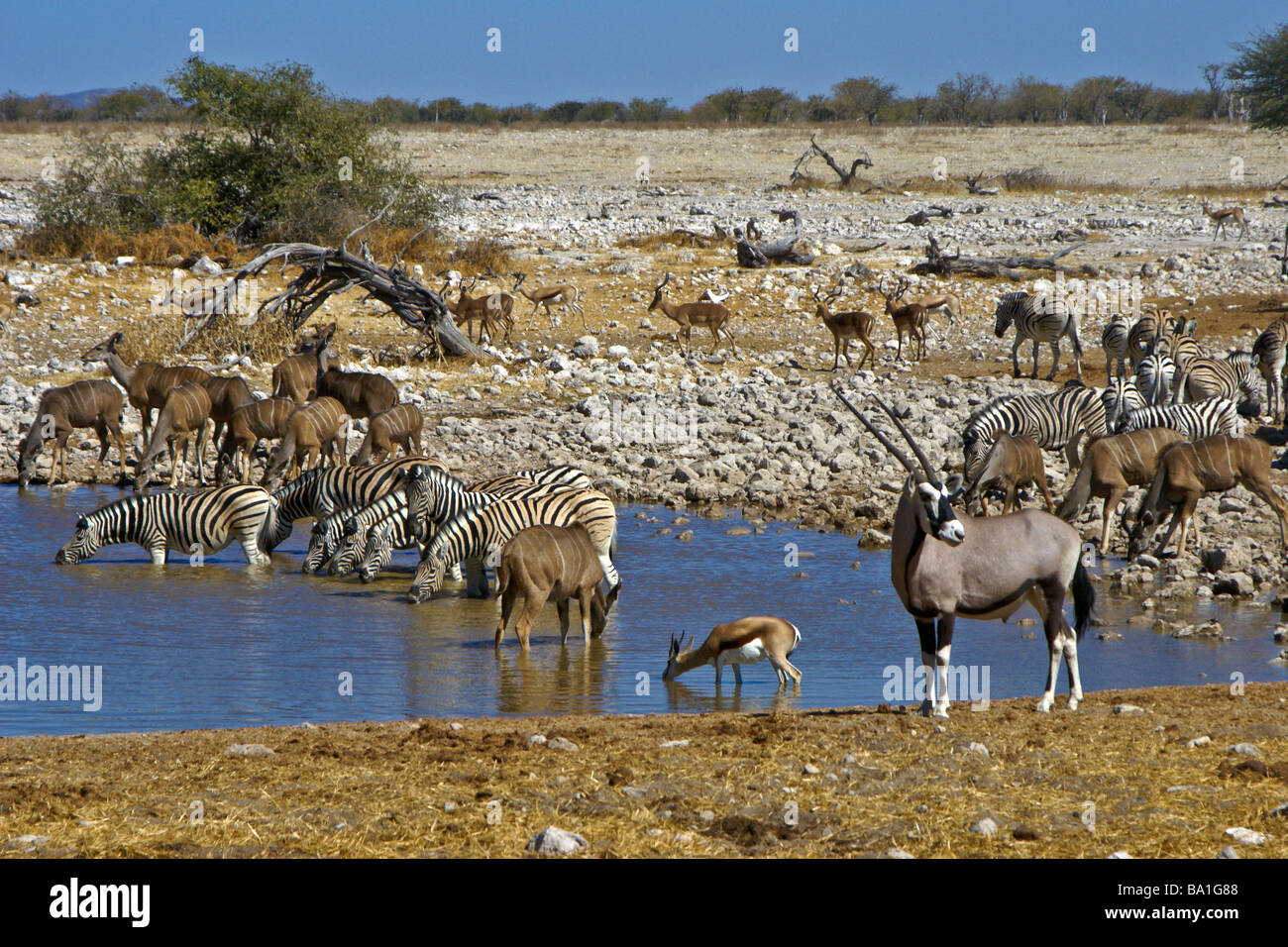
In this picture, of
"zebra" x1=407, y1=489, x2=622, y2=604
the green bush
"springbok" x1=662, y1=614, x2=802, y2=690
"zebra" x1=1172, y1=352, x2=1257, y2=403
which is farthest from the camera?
the green bush

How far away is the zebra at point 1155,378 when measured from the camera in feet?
56.0

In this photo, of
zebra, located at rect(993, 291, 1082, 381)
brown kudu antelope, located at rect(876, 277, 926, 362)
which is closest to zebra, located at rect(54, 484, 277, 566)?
brown kudu antelope, located at rect(876, 277, 926, 362)

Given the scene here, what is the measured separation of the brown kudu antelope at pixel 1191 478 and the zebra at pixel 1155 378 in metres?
4.91

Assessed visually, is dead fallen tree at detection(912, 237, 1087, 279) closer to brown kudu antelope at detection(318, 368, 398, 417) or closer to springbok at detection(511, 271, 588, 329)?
springbok at detection(511, 271, 588, 329)

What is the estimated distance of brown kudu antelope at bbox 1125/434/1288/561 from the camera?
1202 centimetres

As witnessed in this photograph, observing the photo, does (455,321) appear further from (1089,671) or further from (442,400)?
(1089,671)

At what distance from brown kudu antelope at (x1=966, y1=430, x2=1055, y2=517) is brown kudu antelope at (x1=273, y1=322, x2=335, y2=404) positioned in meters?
8.11

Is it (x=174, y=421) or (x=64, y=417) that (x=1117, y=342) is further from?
(x=64, y=417)

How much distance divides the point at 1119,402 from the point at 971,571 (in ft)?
30.1

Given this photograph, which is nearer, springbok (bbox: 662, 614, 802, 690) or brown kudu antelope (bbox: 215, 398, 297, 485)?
springbok (bbox: 662, 614, 802, 690)

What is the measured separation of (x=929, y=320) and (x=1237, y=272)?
687cm

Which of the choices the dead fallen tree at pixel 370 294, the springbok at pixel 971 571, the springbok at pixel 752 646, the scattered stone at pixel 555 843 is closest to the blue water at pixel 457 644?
the springbok at pixel 752 646

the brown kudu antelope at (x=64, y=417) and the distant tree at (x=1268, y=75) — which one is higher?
the distant tree at (x=1268, y=75)

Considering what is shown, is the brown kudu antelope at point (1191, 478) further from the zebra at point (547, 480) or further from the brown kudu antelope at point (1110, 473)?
the zebra at point (547, 480)
